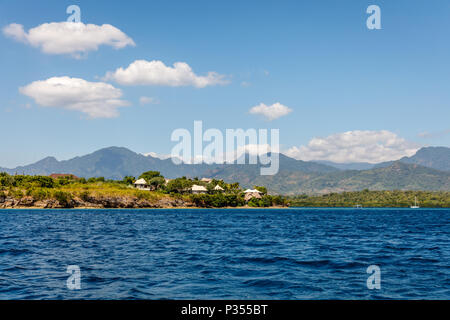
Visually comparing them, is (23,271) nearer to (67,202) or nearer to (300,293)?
(300,293)

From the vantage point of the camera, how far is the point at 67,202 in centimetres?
17038

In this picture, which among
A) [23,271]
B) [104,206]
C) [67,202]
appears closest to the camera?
[23,271]

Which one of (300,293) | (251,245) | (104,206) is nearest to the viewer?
(300,293)

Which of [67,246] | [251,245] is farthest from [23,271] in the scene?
[251,245]

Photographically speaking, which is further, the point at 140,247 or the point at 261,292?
the point at 140,247

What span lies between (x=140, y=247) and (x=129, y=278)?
14085 mm

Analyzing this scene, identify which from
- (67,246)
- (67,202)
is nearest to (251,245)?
(67,246)

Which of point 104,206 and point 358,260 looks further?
point 104,206

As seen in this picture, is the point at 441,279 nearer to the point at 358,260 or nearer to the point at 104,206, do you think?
the point at 358,260
